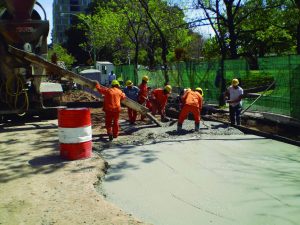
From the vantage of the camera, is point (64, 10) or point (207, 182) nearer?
point (207, 182)

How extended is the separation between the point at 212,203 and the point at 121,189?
1.49m

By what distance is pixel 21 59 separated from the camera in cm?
1253

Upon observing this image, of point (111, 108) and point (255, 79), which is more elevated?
point (255, 79)

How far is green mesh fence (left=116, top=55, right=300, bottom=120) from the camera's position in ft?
39.2

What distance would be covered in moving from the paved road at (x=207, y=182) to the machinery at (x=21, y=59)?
478 centimetres

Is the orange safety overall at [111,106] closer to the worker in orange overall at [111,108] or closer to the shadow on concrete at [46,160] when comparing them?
the worker in orange overall at [111,108]

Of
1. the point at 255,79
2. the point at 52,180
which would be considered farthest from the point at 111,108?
the point at 255,79

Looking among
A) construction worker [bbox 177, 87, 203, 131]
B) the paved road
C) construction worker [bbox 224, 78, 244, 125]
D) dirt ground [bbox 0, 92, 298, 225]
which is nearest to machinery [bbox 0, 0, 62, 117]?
dirt ground [bbox 0, 92, 298, 225]

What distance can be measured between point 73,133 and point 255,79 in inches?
341

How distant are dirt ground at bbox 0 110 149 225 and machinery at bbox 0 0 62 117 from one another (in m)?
2.88

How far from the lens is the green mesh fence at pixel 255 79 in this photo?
39.2 ft

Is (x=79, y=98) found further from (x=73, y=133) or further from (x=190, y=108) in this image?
(x=73, y=133)

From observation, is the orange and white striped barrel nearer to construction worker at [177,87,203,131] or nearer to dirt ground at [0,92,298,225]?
dirt ground at [0,92,298,225]

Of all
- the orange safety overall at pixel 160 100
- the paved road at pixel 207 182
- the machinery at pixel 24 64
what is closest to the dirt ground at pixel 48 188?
the paved road at pixel 207 182
